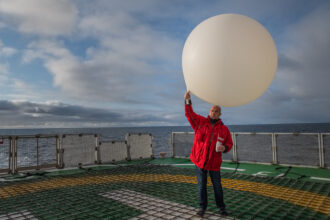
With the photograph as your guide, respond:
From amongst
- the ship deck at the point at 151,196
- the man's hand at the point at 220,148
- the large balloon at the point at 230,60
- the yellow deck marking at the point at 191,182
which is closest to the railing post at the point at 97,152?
the ship deck at the point at 151,196

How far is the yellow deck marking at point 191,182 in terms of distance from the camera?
5152 millimetres

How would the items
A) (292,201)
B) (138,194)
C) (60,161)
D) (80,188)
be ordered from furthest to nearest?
1. (60,161)
2. (80,188)
3. (138,194)
4. (292,201)

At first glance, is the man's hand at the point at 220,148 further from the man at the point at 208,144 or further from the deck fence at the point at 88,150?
the deck fence at the point at 88,150

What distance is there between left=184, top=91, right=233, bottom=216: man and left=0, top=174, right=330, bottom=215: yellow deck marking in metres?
2.12

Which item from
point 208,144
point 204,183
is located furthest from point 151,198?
point 208,144

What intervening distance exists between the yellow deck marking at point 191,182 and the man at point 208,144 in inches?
83.4

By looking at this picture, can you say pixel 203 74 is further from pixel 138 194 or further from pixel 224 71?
pixel 138 194

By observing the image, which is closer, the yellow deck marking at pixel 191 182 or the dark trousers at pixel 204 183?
the dark trousers at pixel 204 183

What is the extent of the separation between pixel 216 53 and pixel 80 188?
5268mm

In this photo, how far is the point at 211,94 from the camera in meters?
3.50

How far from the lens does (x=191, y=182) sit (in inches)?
275

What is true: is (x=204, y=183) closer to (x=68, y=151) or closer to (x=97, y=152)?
(x=68, y=151)

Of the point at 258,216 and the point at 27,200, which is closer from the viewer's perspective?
the point at 258,216

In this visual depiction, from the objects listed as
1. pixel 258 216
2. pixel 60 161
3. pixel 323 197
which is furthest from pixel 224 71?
pixel 60 161
